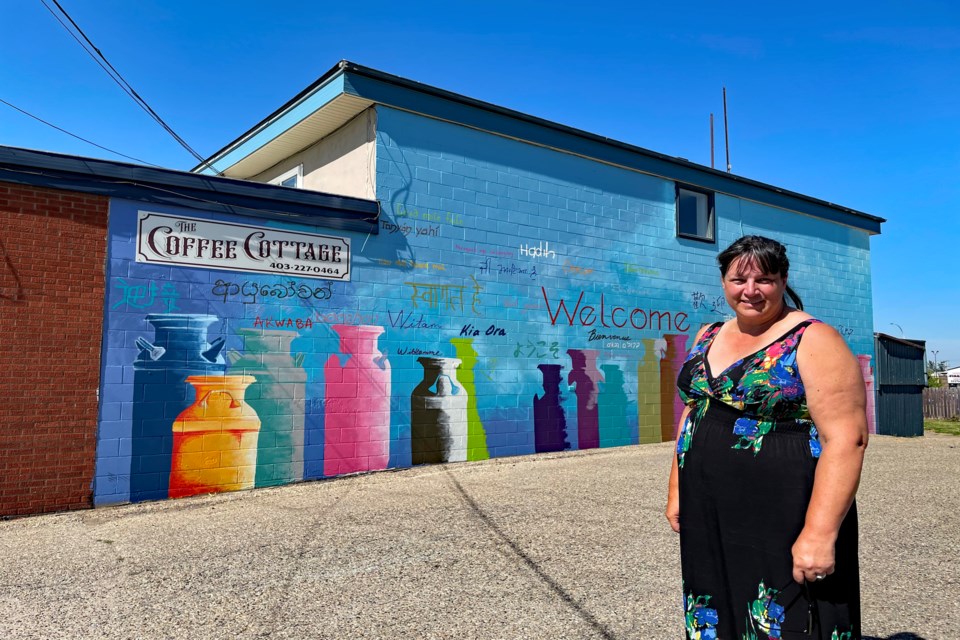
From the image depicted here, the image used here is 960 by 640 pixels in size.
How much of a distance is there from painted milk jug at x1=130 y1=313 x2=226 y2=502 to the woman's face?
652 centimetres

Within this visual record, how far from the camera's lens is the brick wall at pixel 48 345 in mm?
6496

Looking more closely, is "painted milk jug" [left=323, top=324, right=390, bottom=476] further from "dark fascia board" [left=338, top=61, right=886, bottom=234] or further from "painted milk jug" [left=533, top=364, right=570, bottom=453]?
"dark fascia board" [left=338, top=61, right=886, bottom=234]

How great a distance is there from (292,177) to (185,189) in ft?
12.2

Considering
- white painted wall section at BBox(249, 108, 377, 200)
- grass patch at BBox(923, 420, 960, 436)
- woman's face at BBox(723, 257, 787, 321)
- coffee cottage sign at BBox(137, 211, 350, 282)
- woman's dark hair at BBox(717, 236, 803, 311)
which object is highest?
white painted wall section at BBox(249, 108, 377, 200)

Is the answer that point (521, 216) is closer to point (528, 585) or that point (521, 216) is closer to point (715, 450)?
point (528, 585)

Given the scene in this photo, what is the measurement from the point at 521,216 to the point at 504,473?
13.1 feet

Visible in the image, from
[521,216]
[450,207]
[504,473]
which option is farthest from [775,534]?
[521,216]

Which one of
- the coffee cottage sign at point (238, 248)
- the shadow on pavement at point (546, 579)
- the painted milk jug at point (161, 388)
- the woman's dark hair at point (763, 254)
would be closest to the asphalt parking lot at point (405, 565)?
the shadow on pavement at point (546, 579)

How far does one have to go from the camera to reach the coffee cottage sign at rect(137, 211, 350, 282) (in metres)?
7.33

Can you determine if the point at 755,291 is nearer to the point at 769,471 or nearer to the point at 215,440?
the point at 769,471

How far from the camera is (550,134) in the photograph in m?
10.7

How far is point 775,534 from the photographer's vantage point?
2.20 meters

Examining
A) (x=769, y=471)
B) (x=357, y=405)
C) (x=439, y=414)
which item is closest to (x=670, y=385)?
(x=439, y=414)

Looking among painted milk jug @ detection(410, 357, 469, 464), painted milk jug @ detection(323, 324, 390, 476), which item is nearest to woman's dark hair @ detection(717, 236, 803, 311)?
painted milk jug @ detection(323, 324, 390, 476)
